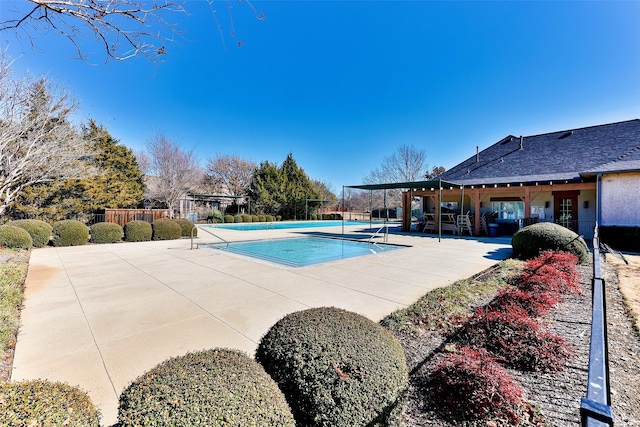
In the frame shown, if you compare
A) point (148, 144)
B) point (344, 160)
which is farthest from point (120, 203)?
point (344, 160)

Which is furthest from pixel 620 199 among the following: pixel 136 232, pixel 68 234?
pixel 68 234

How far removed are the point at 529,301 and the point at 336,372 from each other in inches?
145

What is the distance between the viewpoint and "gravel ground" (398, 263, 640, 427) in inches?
76.4

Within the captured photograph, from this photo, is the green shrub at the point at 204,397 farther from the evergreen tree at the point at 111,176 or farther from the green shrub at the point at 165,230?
the evergreen tree at the point at 111,176

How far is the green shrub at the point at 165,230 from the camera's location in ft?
40.0

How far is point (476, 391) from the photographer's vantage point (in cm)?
199

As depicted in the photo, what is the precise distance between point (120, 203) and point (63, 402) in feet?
63.3

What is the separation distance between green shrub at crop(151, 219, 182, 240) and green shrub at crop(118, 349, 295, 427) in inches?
484

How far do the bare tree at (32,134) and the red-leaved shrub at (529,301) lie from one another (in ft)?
46.3

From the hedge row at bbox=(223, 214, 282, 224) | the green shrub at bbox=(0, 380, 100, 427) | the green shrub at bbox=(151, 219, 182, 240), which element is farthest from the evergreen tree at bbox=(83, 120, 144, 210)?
the green shrub at bbox=(0, 380, 100, 427)

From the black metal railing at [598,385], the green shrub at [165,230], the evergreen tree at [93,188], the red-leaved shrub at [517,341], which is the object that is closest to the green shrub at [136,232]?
the green shrub at [165,230]

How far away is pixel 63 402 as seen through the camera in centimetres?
118

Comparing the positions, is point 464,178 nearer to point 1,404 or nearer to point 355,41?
point 355,41

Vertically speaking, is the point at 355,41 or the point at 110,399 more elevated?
the point at 355,41
